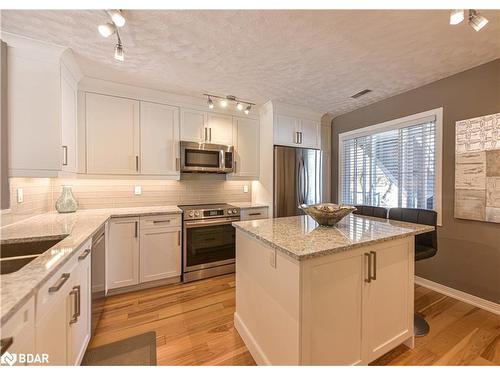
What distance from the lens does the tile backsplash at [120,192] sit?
6.53ft

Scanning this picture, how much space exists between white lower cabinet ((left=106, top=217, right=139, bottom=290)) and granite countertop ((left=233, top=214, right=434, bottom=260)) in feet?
4.74

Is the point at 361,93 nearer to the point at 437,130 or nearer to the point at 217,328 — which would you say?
the point at 437,130

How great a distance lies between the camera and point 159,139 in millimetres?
2795

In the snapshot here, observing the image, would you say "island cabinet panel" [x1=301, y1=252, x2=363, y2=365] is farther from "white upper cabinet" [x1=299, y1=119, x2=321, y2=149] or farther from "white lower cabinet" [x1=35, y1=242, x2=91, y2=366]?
"white upper cabinet" [x1=299, y1=119, x2=321, y2=149]

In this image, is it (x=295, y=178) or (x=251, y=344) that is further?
(x=295, y=178)

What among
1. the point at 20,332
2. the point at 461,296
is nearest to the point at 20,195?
the point at 20,332

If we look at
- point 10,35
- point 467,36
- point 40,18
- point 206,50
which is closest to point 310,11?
point 206,50

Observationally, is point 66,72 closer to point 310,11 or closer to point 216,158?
point 216,158

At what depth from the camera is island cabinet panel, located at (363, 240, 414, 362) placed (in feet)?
4.42

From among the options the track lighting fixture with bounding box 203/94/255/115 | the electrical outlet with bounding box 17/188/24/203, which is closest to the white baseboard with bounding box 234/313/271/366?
the electrical outlet with bounding box 17/188/24/203

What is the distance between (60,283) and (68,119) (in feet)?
5.90

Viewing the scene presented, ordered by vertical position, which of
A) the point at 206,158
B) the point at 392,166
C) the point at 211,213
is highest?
the point at 206,158

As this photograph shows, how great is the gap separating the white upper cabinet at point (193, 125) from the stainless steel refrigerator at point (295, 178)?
1.14 metres

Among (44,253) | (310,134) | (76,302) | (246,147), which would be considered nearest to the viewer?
(44,253)
